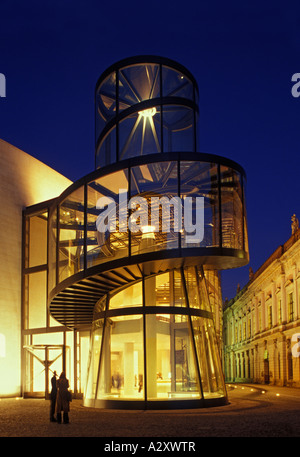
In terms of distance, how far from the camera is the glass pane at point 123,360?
2014 centimetres

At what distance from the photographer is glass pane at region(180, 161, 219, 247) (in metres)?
19.5

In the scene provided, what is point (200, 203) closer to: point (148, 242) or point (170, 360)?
point (148, 242)

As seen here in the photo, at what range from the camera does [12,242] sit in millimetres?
32250

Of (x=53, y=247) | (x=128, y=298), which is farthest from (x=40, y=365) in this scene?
(x=128, y=298)

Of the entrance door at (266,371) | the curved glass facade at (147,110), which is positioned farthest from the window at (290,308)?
the curved glass facade at (147,110)

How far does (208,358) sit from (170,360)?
1.77m

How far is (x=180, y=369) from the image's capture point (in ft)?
67.0

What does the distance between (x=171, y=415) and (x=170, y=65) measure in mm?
14377

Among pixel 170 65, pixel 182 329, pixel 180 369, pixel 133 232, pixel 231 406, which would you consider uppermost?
pixel 170 65

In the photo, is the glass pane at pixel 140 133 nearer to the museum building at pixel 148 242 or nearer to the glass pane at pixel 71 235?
the museum building at pixel 148 242

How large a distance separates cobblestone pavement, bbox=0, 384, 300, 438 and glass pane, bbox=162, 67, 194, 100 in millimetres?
12618
